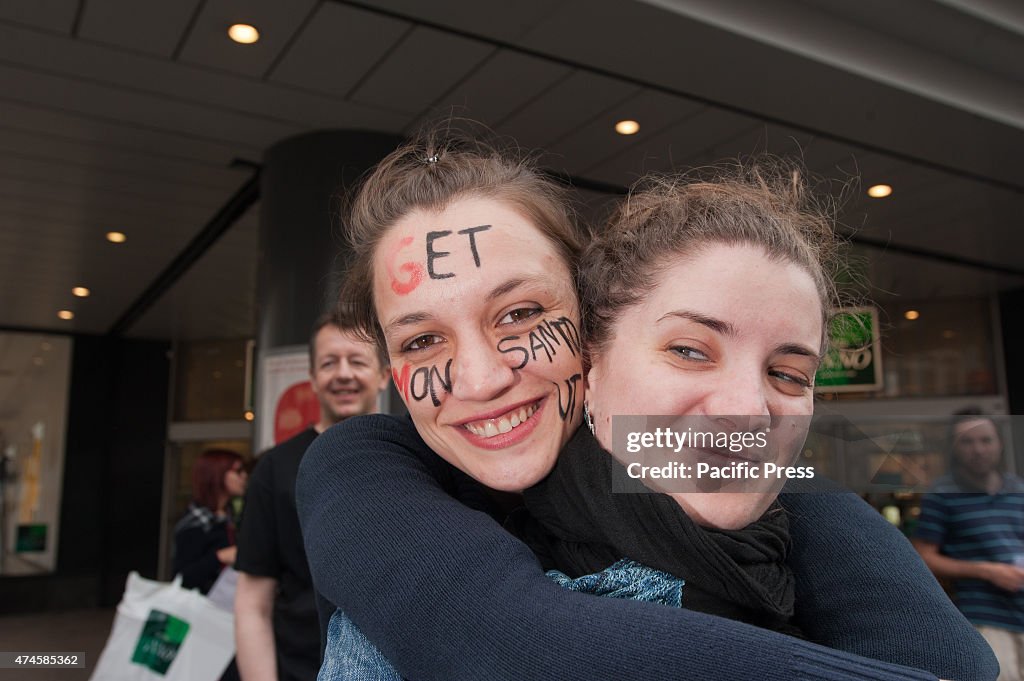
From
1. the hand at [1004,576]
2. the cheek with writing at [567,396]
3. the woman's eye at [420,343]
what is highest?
the woman's eye at [420,343]

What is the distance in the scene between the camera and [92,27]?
3371 millimetres

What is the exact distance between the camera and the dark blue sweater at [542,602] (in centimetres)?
57

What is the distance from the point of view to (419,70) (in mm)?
3738

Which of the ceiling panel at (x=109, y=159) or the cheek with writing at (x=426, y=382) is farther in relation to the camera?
the ceiling panel at (x=109, y=159)

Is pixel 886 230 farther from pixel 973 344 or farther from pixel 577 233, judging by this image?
pixel 577 233

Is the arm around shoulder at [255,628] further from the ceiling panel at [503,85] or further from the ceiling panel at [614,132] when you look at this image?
the ceiling panel at [614,132]

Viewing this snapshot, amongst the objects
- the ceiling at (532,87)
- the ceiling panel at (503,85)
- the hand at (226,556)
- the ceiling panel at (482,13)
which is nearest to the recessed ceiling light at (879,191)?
the ceiling at (532,87)

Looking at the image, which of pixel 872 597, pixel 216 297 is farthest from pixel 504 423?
pixel 216 297

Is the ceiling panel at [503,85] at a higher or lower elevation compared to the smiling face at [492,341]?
higher

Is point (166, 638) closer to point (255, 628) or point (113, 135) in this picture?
point (255, 628)

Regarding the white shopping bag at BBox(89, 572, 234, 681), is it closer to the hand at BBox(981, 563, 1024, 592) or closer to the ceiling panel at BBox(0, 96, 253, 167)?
the hand at BBox(981, 563, 1024, 592)

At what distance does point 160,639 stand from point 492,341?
206cm

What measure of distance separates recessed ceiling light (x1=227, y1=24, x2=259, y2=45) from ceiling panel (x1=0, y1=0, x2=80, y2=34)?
1.87ft

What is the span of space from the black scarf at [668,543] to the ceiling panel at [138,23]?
123 inches
